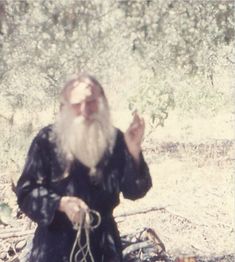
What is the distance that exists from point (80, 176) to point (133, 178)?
0.18 meters

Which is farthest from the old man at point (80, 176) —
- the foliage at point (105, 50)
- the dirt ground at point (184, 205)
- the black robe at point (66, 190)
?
the foliage at point (105, 50)

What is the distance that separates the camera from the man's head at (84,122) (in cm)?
263

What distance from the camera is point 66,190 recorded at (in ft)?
8.57

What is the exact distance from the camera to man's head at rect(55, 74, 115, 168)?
103 inches

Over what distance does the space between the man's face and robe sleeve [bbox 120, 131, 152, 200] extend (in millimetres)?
191

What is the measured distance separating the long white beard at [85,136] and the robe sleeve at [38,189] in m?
0.08

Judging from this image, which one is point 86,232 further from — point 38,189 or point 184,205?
point 184,205

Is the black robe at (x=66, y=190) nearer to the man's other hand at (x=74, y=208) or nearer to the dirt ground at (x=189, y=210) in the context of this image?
the man's other hand at (x=74, y=208)

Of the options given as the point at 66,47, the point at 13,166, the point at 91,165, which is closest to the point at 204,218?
the point at 13,166

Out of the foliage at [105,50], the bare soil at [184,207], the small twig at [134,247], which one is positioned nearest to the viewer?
the small twig at [134,247]

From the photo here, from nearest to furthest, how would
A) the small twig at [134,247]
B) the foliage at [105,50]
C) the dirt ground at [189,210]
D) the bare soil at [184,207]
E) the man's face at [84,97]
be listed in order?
the man's face at [84,97] → the small twig at [134,247] → the bare soil at [184,207] → the dirt ground at [189,210] → the foliage at [105,50]

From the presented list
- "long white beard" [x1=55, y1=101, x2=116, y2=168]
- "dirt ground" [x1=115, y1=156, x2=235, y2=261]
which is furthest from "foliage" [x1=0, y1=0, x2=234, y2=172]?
"long white beard" [x1=55, y1=101, x2=116, y2=168]

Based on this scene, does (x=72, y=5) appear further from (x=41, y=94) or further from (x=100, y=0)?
(x=41, y=94)

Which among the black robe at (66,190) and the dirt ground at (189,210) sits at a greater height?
the black robe at (66,190)
